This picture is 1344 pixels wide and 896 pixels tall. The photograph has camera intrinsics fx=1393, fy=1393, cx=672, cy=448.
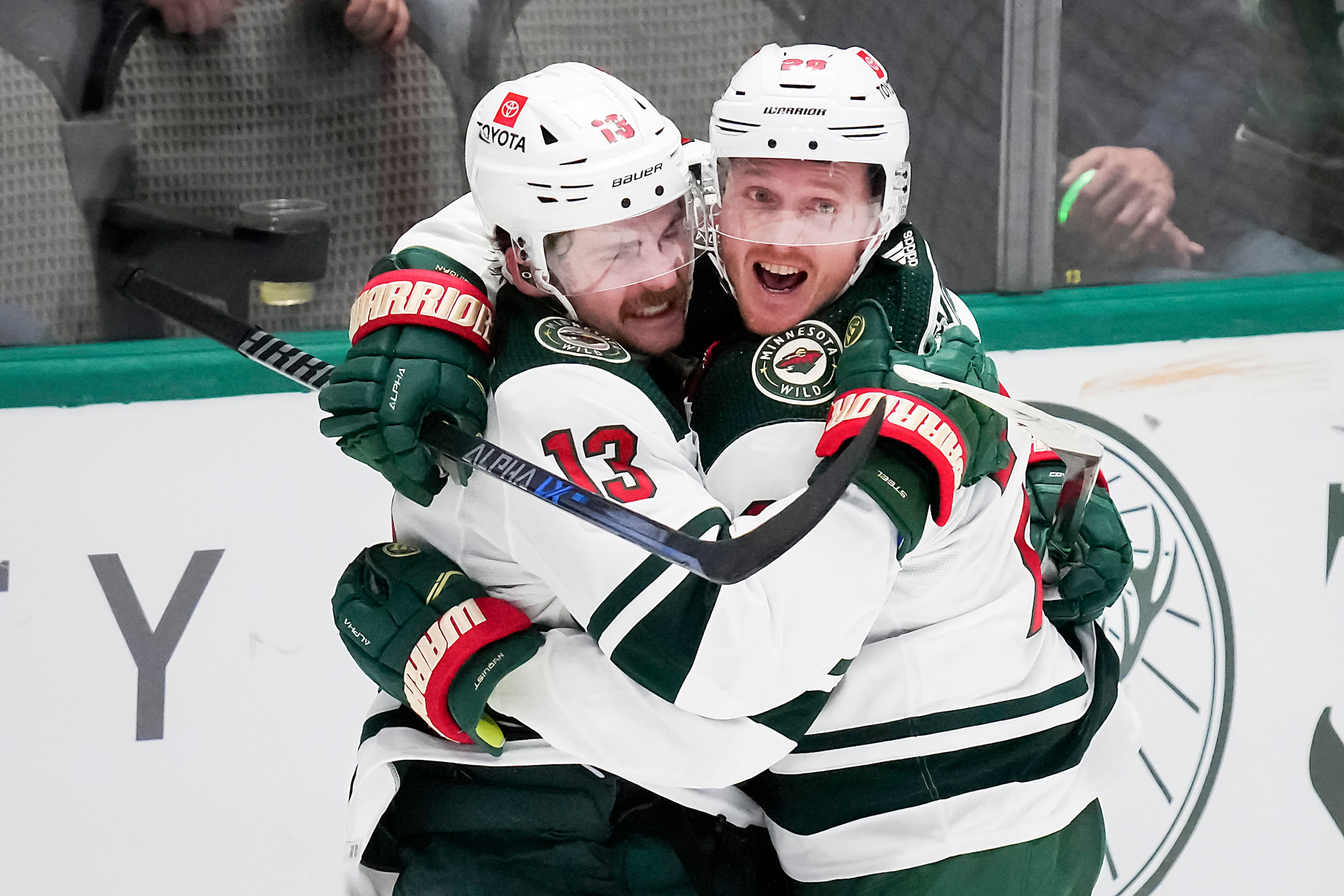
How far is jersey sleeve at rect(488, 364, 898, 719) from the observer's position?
48.3 inches

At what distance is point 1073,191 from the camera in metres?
2.27

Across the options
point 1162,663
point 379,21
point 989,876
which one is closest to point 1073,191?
point 1162,663

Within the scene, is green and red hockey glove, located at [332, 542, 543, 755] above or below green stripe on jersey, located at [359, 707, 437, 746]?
above

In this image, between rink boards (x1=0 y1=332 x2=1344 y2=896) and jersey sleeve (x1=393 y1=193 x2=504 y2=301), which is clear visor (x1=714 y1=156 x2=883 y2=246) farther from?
rink boards (x1=0 y1=332 x2=1344 y2=896)

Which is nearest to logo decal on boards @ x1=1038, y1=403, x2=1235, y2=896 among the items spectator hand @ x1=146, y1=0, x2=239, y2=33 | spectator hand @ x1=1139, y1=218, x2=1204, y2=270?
spectator hand @ x1=1139, y1=218, x2=1204, y2=270

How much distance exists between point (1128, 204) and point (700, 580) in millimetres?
1394

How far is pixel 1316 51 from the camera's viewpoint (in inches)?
90.4

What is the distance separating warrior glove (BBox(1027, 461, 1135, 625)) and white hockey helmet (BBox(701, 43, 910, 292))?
38 centimetres

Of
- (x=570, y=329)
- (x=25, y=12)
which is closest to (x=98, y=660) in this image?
(x=25, y=12)

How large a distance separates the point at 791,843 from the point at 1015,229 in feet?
3.91

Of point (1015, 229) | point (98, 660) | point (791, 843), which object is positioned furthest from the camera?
point (1015, 229)

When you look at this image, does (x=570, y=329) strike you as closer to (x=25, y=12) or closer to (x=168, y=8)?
(x=168, y=8)

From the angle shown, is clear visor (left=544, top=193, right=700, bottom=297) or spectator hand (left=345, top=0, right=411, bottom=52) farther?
spectator hand (left=345, top=0, right=411, bottom=52)

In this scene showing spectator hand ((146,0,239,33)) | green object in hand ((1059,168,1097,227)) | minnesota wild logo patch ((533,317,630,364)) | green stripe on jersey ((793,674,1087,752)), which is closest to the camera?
minnesota wild logo patch ((533,317,630,364))
